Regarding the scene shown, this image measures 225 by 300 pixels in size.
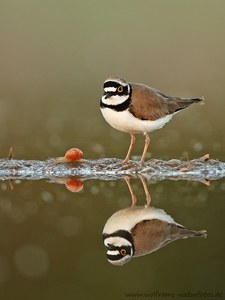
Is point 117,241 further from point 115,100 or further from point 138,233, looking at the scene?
point 115,100

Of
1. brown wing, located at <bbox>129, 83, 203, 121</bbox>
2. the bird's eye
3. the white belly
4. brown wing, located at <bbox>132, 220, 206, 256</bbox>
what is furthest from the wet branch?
brown wing, located at <bbox>132, 220, 206, 256</bbox>

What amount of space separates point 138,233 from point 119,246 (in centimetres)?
40

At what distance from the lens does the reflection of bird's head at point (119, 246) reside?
6230 millimetres

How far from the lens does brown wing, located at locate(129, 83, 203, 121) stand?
9602mm

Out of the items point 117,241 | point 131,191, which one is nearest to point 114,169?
point 131,191

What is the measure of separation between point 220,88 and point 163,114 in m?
7.74

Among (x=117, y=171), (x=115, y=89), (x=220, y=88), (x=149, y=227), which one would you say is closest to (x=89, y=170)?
(x=117, y=171)

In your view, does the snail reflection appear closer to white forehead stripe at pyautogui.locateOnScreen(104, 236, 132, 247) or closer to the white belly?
white forehead stripe at pyautogui.locateOnScreen(104, 236, 132, 247)

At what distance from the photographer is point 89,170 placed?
9.71 meters

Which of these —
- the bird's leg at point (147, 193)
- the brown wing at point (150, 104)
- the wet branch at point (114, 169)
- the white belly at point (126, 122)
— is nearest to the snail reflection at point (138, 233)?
the bird's leg at point (147, 193)

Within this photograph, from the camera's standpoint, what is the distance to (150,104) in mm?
9742

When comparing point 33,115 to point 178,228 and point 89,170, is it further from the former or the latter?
point 178,228

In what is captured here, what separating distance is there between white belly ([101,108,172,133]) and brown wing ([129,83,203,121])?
0.05m

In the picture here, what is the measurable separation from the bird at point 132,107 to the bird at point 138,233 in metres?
2.11
